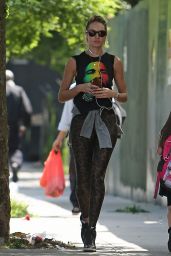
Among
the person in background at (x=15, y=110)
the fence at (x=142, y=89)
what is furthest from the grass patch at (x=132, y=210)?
the person in background at (x=15, y=110)

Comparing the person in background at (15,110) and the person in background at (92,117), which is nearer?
the person in background at (92,117)

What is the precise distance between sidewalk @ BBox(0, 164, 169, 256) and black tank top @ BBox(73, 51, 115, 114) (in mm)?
1144

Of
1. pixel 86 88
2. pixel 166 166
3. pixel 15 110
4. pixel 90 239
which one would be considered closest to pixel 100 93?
pixel 86 88

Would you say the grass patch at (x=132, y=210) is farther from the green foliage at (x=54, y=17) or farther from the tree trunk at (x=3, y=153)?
the tree trunk at (x=3, y=153)

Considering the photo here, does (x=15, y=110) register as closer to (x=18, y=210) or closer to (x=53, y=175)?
(x=53, y=175)

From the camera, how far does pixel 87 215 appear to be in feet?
34.4

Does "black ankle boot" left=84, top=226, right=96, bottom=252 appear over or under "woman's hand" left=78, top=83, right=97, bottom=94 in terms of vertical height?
under

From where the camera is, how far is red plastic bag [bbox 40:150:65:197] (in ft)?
50.0

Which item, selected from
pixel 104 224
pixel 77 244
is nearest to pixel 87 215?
pixel 77 244

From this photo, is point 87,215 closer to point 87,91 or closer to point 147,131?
point 87,91

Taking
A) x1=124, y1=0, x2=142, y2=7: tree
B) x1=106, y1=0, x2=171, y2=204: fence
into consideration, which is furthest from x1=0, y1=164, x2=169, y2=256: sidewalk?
x1=124, y1=0, x2=142, y2=7: tree

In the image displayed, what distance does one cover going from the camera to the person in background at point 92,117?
10.3 metres

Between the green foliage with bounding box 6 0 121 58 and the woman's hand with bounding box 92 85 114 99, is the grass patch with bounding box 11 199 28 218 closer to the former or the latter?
the green foliage with bounding box 6 0 121 58

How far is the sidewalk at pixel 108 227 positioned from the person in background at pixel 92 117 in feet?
1.30
